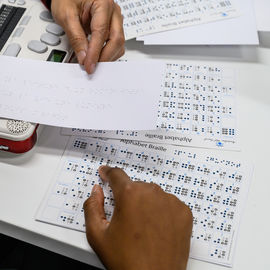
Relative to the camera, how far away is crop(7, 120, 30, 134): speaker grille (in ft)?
2.06

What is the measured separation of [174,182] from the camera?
2.09ft

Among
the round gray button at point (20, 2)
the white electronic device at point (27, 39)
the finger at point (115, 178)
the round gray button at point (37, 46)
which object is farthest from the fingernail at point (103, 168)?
the round gray button at point (20, 2)

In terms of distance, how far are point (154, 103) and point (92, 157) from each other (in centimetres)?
14

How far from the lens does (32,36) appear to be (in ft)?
2.44

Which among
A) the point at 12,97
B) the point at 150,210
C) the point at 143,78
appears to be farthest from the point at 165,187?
the point at 12,97

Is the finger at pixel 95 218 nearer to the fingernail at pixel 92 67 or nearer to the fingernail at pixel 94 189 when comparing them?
the fingernail at pixel 94 189

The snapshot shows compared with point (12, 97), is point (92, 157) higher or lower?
lower

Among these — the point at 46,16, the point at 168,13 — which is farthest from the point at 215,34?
the point at 46,16

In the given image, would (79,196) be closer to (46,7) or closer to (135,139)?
(135,139)

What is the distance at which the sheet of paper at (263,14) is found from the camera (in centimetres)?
83

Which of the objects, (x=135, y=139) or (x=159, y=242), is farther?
(x=135, y=139)

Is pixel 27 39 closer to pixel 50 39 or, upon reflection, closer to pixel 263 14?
pixel 50 39

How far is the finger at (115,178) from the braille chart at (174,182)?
1cm

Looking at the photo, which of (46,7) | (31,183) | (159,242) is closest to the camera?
(159,242)
